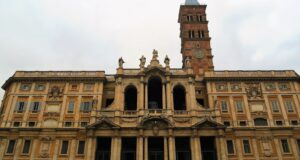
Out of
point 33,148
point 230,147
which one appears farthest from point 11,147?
point 230,147

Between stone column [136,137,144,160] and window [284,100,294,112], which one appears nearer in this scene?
stone column [136,137,144,160]

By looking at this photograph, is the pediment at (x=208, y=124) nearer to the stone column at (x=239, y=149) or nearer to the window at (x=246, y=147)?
the stone column at (x=239, y=149)

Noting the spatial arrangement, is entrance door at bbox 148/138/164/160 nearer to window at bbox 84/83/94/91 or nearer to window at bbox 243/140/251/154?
window at bbox 243/140/251/154

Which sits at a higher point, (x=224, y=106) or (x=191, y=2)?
(x=191, y=2)

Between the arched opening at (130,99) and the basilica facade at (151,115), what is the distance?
0.18 metres

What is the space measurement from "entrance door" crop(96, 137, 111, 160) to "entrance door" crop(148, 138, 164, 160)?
21.0 ft

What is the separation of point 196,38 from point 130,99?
23.8m

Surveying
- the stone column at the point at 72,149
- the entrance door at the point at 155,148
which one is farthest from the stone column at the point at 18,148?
the entrance door at the point at 155,148

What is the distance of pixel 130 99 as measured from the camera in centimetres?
5100

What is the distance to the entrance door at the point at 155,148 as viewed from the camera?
43.7m

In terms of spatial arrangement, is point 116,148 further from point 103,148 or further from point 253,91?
point 253,91

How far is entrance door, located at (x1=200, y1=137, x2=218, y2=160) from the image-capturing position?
1727 inches

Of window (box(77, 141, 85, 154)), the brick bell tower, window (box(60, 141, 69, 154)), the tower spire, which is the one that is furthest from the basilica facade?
the tower spire

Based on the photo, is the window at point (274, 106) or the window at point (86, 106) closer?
the window at point (86, 106)
